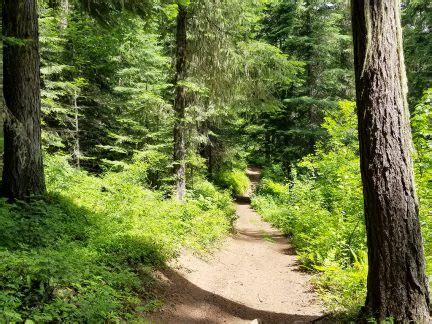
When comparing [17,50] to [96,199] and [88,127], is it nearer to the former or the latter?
[96,199]

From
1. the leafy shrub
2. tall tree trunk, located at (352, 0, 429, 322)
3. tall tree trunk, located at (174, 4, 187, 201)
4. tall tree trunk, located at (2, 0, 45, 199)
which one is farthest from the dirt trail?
the leafy shrub

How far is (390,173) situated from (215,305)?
152 inches

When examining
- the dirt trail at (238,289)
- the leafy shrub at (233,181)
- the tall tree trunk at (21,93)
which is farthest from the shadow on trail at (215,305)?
the leafy shrub at (233,181)

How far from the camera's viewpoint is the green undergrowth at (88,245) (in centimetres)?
392

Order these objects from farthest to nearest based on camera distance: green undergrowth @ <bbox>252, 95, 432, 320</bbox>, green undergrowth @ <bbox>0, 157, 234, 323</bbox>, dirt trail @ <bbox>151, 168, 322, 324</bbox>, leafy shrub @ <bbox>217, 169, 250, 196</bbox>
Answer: leafy shrub @ <bbox>217, 169, 250, 196</bbox>
green undergrowth @ <bbox>252, 95, 432, 320</bbox>
dirt trail @ <bbox>151, 168, 322, 324</bbox>
green undergrowth @ <bbox>0, 157, 234, 323</bbox>

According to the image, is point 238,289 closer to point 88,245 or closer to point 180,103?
point 88,245

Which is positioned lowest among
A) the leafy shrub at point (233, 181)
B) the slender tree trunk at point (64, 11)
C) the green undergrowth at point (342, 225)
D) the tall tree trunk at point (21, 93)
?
the leafy shrub at point (233, 181)

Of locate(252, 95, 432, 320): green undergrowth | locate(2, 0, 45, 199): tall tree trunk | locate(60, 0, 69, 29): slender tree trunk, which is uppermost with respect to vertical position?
locate(60, 0, 69, 29): slender tree trunk

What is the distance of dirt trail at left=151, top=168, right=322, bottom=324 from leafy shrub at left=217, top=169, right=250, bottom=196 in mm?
11747

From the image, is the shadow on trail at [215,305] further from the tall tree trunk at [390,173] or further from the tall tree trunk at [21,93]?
the tall tree trunk at [21,93]

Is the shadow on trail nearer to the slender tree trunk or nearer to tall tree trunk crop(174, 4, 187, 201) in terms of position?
tall tree trunk crop(174, 4, 187, 201)

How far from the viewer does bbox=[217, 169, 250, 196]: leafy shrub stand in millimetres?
22445

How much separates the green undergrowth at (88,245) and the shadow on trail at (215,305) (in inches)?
20.7

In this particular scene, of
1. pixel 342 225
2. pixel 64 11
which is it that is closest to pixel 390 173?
pixel 342 225
